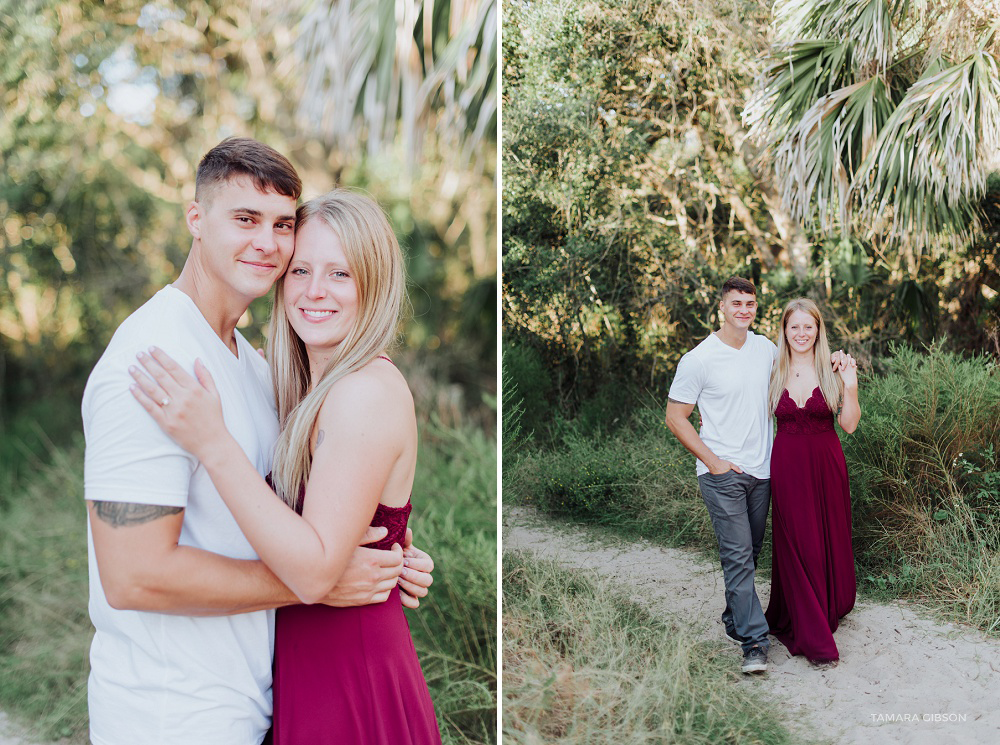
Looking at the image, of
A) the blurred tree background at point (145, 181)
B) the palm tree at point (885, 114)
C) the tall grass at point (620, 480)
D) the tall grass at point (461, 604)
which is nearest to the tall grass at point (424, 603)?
the tall grass at point (461, 604)

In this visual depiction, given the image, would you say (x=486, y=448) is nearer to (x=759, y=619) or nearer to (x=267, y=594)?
(x=759, y=619)

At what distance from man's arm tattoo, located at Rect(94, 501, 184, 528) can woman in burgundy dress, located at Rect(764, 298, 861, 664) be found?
90.4 inches

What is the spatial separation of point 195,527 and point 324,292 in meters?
0.58

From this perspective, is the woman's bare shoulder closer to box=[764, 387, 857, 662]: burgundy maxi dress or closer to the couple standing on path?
the couple standing on path

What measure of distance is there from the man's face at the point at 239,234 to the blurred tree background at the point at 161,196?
240 cm

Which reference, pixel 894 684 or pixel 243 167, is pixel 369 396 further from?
pixel 894 684

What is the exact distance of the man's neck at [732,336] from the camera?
301cm

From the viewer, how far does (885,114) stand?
3023mm

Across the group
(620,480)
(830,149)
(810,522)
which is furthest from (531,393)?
(830,149)

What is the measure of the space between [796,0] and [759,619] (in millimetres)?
2508

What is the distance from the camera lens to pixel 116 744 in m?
1.54

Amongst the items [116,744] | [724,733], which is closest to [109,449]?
[116,744]

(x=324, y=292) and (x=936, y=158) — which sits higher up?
(x=936, y=158)

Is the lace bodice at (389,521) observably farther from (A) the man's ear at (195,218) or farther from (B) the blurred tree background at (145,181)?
(B) the blurred tree background at (145,181)
